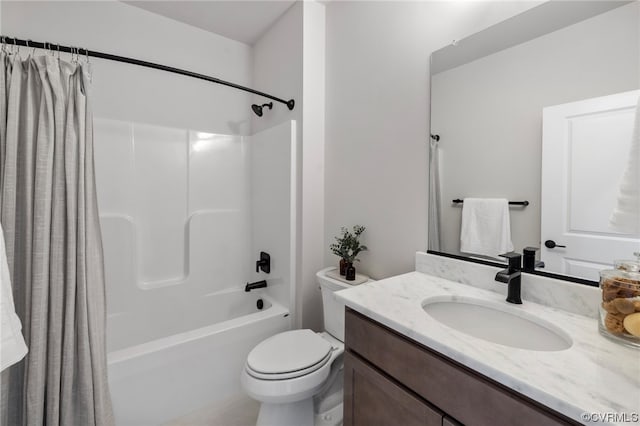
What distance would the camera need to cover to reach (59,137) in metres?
1.07

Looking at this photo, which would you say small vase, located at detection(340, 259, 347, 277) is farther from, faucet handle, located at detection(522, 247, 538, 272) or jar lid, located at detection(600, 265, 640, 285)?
jar lid, located at detection(600, 265, 640, 285)

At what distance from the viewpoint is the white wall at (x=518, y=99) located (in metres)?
0.81

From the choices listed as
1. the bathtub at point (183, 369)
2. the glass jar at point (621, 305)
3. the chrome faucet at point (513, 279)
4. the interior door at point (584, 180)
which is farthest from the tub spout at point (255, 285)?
the glass jar at point (621, 305)

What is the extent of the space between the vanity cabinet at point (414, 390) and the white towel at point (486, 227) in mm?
580

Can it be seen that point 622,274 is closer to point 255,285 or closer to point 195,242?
point 255,285

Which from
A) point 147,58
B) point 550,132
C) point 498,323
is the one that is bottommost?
point 498,323

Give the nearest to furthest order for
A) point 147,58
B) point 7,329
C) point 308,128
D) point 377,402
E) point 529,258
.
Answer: point 7,329, point 377,402, point 529,258, point 308,128, point 147,58

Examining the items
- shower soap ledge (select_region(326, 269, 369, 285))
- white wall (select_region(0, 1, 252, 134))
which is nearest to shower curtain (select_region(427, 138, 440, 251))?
shower soap ledge (select_region(326, 269, 369, 285))

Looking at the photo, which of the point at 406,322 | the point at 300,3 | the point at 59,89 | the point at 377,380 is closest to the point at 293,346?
the point at 377,380

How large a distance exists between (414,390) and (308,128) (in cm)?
155

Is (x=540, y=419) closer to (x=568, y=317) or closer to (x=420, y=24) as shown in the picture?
(x=568, y=317)

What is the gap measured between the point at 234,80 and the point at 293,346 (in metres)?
2.14

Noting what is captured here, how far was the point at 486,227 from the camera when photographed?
1093 mm

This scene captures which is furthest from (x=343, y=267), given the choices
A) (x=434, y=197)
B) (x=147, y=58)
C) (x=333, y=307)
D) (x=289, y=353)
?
(x=147, y=58)
